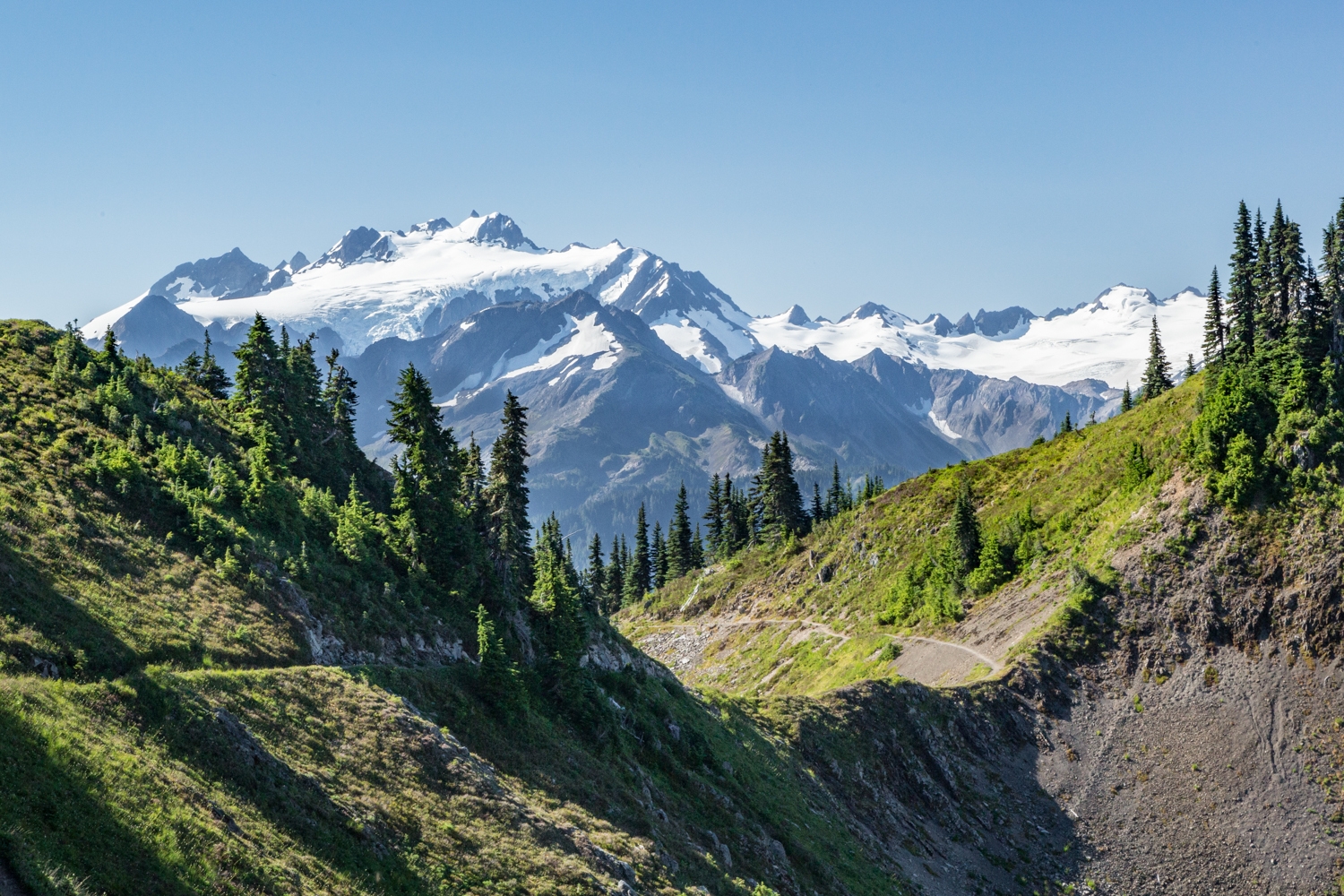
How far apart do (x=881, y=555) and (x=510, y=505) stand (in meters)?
64.8

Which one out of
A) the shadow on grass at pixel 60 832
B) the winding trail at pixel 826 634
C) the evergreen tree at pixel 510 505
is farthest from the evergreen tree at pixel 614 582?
the shadow on grass at pixel 60 832

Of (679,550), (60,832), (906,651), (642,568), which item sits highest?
(60,832)

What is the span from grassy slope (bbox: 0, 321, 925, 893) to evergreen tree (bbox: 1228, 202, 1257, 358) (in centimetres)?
7559

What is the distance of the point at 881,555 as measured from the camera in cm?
11338

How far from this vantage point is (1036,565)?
89.2 metres

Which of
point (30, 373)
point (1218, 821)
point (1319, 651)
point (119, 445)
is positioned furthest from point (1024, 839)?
point (30, 373)

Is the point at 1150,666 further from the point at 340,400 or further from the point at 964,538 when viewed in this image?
the point at 340,400

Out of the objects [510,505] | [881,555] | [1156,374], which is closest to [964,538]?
[881,555]

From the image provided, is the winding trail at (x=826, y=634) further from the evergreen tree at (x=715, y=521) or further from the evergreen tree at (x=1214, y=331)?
the evergreen tree at (x=1214, y=331)

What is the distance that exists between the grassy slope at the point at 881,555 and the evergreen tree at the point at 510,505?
135 ft

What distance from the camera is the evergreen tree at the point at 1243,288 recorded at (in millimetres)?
97375

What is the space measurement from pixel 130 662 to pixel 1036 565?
8015 centimetres

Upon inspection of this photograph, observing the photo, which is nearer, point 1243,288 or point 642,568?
point 1243,288

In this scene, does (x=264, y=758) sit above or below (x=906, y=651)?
above
